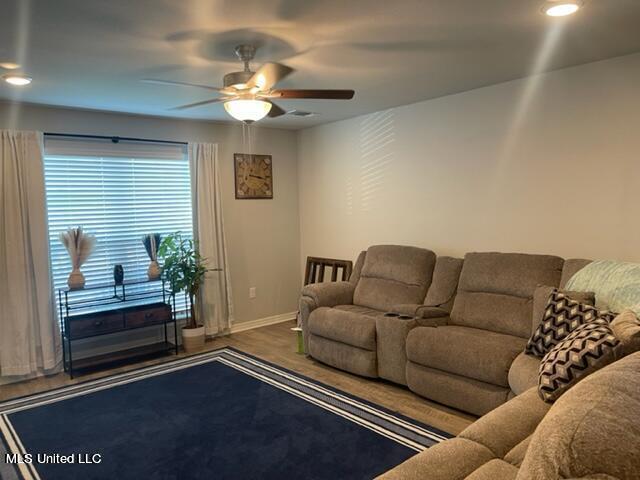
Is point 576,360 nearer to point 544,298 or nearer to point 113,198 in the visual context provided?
point 544,298

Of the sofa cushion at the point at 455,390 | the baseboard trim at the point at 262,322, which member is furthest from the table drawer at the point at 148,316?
the sofa cushion at the point at 455,390

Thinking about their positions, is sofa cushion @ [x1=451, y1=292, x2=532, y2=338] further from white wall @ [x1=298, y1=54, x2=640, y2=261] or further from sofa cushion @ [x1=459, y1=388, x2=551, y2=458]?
sofa cushion @ [x1=459, y1=388, x2=551, y2=458]

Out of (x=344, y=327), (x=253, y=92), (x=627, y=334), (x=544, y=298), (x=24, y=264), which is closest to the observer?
(x=627, y=334)

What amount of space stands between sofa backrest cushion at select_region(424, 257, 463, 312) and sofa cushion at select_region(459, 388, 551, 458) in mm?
1798

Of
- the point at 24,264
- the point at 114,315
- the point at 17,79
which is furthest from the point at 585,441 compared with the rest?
the point at 24,264

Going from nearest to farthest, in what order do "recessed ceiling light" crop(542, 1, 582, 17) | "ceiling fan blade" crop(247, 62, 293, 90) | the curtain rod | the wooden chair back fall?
"recessed ceiling light" crop(542, 1, 582, 17) < "ceiling fan blade" crop(247, 62, 293, 90) < the curtain rod < the wooden chair back

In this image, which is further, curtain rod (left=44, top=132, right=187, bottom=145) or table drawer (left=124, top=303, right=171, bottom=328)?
table drawer (left=124, top=303, right=171, bottom=328)

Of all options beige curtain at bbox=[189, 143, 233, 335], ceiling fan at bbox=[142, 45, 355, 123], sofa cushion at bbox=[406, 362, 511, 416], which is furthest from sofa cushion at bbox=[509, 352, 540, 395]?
beige curtain at bbox=[189, 143, 233, 335]

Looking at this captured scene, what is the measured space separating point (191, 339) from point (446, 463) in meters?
3.67

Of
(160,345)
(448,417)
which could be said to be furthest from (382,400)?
(160,345)

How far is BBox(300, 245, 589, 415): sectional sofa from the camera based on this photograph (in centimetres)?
308

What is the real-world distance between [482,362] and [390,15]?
6.96 feet

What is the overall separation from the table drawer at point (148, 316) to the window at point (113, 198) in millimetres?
415

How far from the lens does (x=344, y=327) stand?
3973 millimetres
